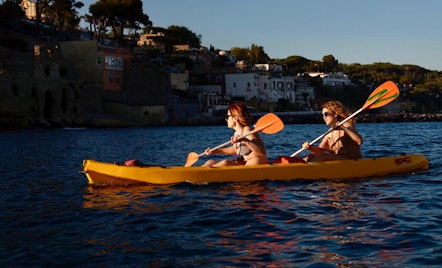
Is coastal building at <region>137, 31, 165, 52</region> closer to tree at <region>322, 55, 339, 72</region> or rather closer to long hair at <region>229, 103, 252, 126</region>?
tree at <region>322, 55, 339, 72</region>

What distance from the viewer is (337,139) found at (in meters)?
12.0

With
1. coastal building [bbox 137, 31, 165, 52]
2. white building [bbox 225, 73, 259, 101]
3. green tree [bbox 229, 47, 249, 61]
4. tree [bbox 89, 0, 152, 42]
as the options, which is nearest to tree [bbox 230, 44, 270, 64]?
green tree [bbox 229, 47, 249, 61]

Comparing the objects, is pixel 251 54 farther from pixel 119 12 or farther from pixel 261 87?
pixel 119 12

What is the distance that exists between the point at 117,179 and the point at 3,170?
253 inches

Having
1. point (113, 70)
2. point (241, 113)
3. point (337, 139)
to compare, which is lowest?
point (337, 139)

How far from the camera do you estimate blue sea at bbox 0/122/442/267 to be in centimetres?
620

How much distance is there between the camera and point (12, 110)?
50.0 m

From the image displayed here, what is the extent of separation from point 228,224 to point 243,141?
365 centimetres

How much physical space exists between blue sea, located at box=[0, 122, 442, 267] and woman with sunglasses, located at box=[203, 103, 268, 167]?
26.3 inches

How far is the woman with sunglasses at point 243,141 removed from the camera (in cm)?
1112

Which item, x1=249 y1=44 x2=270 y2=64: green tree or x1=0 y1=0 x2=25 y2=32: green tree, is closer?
x1=0 y1=0 x2=25 y2=32: green tree

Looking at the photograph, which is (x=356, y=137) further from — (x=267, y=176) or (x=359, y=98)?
(x=359, y=98)

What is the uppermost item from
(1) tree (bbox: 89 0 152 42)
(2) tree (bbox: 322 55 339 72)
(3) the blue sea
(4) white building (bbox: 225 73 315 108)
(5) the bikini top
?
(1) tree (bbox: 89 0 152 42)

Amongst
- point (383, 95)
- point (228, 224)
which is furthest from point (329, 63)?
point (228, 224)
